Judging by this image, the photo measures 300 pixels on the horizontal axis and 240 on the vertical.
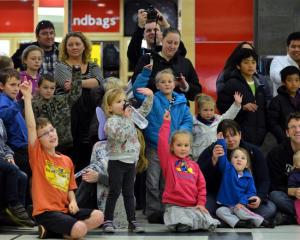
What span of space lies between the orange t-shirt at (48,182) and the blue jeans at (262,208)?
158cm

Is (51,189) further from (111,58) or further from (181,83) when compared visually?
(111,58)

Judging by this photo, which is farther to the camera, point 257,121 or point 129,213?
point 257,121

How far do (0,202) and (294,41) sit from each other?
4.16 m

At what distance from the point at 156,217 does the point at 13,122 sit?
1749 mm

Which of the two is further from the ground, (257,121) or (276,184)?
(257,121)

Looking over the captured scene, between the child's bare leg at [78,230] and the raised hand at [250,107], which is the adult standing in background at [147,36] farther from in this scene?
the child's bare leg at [78,230]

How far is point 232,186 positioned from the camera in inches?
280

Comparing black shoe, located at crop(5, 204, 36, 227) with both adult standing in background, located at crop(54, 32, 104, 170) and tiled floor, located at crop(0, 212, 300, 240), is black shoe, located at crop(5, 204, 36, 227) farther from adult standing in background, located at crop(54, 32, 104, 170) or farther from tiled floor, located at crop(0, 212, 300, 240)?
adult standing in background, located at crop(54, 32, 104, 170)

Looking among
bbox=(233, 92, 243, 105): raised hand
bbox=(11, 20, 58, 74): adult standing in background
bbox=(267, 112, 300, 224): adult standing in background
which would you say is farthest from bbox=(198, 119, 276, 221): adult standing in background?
bbox=(11, 20, 58, 74): adult standing in background

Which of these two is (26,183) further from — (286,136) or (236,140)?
(286,136)

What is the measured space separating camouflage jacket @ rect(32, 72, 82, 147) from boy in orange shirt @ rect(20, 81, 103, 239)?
1.03 m

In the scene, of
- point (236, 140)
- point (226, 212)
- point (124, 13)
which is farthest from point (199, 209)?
point (124, 13)

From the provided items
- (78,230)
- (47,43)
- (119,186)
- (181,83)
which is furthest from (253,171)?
(47,43)

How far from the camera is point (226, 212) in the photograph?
705cm
